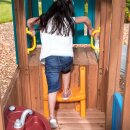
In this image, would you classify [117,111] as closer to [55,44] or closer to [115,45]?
[115,45]

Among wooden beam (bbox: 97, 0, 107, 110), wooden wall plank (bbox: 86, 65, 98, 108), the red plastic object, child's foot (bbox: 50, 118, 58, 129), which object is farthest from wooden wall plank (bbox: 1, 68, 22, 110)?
wooden beam (bbox: 97, 0, 107, 110)

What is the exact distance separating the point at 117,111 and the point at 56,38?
0.80m

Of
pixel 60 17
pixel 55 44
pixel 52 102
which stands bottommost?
pixel 52 102

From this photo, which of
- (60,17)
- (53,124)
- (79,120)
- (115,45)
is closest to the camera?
(115,45)

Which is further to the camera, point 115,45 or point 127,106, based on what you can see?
point 115,45

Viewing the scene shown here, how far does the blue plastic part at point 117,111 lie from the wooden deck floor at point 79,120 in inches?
15.5

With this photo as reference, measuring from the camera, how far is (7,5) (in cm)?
635

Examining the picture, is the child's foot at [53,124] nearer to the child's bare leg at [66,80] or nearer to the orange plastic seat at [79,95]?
the orange plastic seat at [79,95]

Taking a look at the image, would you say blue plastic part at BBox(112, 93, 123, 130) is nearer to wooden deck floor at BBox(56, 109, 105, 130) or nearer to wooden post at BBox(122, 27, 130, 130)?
wooden post at BBox(122, 27, 130, 130)

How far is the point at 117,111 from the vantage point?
2.07 m

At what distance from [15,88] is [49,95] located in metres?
0.32

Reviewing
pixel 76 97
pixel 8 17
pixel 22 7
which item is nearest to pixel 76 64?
pixel 76 97

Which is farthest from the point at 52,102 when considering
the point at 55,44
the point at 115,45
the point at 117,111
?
the point at 115,45

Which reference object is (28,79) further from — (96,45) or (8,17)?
(8,17)
